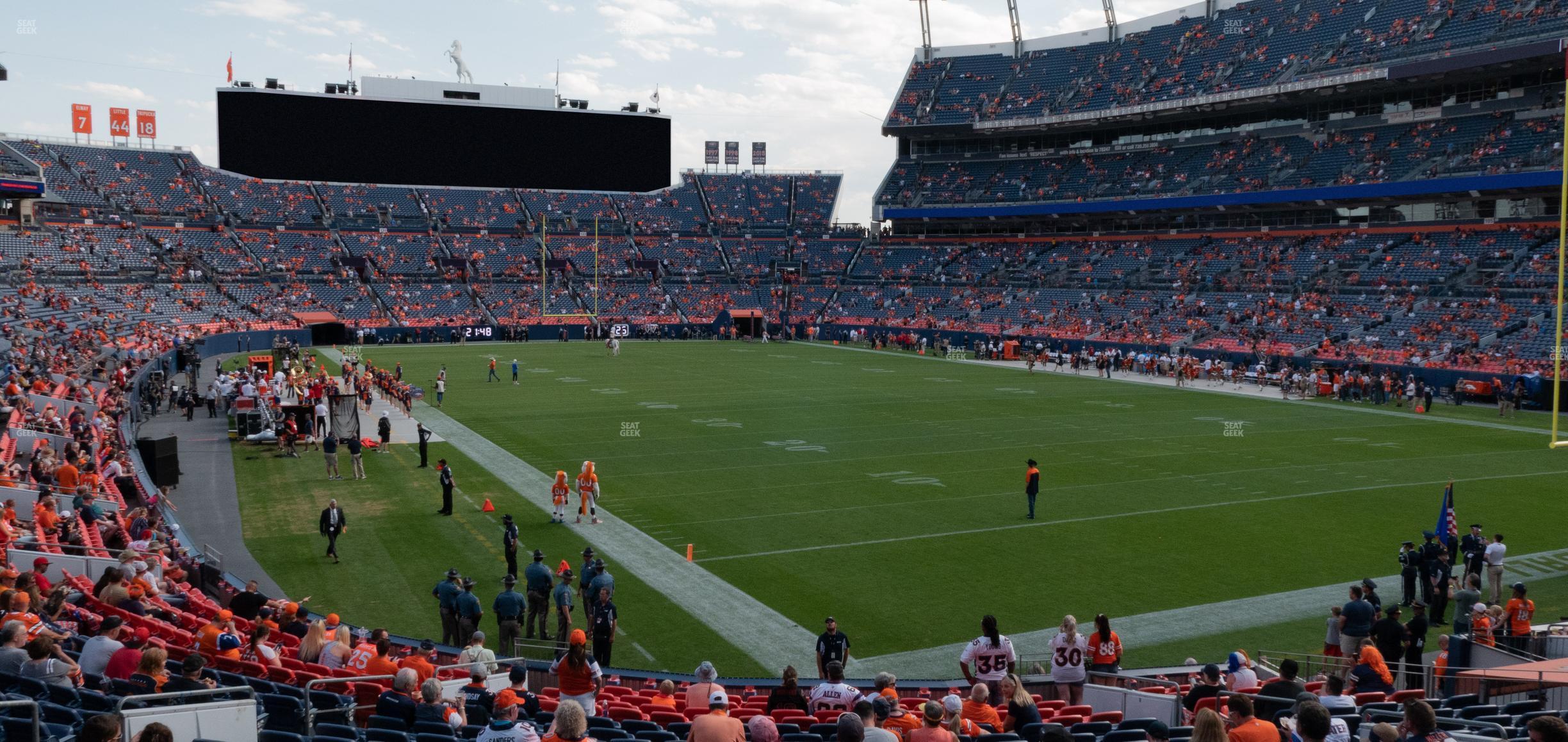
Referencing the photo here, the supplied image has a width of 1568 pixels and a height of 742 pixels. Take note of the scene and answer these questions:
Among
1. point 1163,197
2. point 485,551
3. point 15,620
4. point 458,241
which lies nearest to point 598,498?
point 485,551

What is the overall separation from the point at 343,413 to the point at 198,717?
2092 cm

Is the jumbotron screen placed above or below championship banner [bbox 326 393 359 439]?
above

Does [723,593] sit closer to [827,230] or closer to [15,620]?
[15,620]

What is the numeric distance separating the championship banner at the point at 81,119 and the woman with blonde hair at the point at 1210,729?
86215mm

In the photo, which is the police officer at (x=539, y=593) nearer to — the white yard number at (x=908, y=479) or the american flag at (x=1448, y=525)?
the white yard number at (x=908, y=479)

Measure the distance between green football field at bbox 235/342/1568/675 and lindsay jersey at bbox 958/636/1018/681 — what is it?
3.64 metres

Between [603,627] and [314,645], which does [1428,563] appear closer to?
[603,627]

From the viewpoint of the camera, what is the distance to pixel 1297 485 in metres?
24.1

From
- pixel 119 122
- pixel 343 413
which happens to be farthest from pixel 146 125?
pixel 343 413

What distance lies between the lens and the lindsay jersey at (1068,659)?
10594mm

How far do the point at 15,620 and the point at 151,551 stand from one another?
608cm

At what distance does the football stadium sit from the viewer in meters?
10.2

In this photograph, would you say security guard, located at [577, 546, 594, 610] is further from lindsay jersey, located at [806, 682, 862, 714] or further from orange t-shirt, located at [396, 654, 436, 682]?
lindsay jersey, located at [806, 682, 862, 714]

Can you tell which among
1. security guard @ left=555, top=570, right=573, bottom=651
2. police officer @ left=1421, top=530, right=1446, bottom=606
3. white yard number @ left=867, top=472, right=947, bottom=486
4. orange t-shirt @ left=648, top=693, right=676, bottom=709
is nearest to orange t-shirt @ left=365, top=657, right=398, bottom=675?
orange t-shirt @ left=648, top=693, right=676, bottom=709
